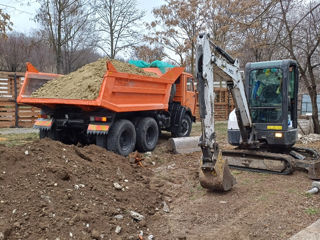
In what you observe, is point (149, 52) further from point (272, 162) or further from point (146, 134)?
point (272, 162)

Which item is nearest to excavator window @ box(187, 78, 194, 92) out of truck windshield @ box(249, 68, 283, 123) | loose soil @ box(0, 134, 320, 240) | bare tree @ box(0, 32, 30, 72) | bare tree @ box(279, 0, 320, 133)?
bare tree @ box(279, 0, 320, 133)

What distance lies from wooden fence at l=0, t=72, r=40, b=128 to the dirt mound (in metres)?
9.13

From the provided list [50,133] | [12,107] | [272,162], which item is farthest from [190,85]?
[12,107]

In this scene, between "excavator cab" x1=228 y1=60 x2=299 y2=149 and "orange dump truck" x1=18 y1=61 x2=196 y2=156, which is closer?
"excavator cab" x1=228 y1=60 x2=299 y2=149

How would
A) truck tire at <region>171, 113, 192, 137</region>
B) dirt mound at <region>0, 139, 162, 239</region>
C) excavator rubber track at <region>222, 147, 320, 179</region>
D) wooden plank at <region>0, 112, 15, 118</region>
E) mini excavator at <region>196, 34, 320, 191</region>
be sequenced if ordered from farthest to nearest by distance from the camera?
wooden plank at <region>0, 112, 15, 118</region>, truck tire at <region>171, 113, 192, 137</region>, excavator rubber track at <region>222, 147, 320, 179</region>, mini excavator at <region>196, 34, 320, 191</region>, dirt mound at <region>0, 139, 162, 239</region>

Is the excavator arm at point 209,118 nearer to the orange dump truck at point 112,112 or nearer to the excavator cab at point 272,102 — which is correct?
the excavator cab at point 272,102

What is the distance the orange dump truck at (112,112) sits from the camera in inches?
285

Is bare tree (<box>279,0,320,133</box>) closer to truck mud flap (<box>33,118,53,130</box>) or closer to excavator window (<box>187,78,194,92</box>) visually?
excavator window (<box>187,78,194,92</box>)

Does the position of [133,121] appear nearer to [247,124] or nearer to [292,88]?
[247,124]

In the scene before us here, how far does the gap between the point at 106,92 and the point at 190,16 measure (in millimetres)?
14060

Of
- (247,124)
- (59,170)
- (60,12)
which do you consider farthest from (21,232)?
(60,12)

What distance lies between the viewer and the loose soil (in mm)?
3605

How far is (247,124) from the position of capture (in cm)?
614

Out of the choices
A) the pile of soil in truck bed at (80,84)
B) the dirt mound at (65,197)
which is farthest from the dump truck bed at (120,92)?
the dirt mound at (65,197)
